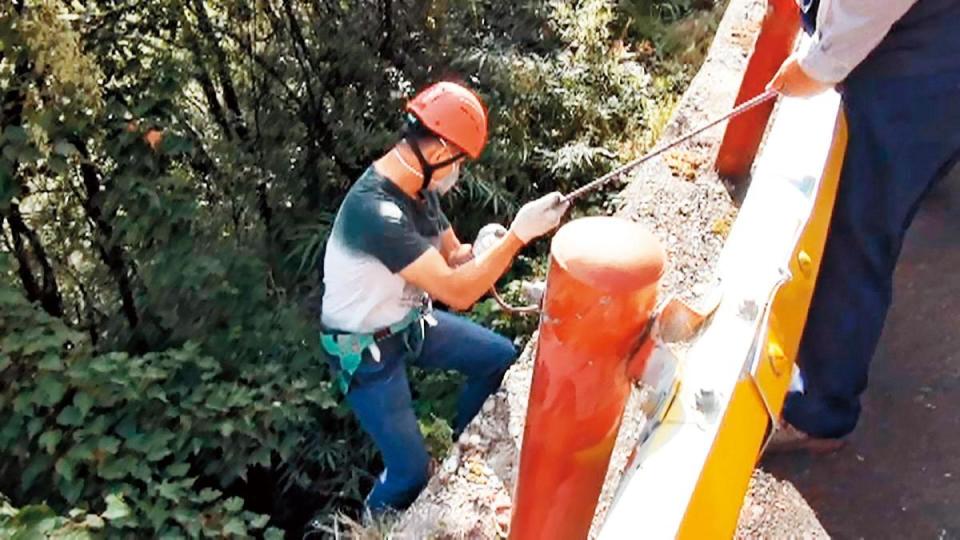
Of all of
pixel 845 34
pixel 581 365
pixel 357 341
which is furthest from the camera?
pixel 357 341

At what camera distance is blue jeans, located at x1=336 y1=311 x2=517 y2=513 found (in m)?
3.83

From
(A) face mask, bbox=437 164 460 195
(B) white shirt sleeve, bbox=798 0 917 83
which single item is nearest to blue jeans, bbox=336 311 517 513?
(A) face mask, bbox=437 164 460 195

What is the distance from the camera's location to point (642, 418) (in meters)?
3.66

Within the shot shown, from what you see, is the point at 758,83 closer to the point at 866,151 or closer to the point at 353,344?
the point at 866,151

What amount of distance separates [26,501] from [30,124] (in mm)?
1507

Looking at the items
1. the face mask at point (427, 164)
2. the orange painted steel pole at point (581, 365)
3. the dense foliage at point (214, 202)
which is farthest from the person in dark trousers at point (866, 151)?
the dense foliage at point (214, 202)

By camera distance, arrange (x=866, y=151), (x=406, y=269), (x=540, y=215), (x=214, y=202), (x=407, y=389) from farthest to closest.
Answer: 1. (x=214, y=202)
2. (x=407, y=389)
3. (x=406, y=269)
4. (x=540, y=215)
5. (x=866, y=151)

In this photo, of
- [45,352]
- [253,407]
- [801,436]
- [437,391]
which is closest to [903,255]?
[801,436]

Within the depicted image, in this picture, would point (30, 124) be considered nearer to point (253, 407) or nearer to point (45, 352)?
point (45, 352)

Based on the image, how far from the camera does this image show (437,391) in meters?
5.12

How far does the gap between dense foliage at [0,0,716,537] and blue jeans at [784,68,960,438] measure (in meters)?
1.78

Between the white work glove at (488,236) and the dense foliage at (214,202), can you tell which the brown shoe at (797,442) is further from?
the dense foliage at (214,202)

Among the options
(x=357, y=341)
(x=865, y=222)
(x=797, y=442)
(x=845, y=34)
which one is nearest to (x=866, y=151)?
(x=865, y=222)

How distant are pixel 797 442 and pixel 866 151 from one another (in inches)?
36.3
